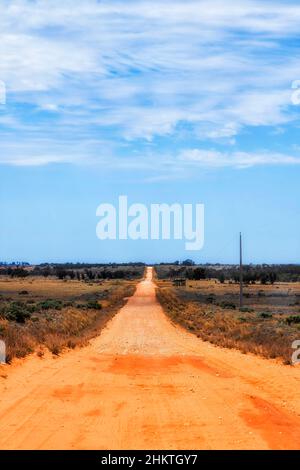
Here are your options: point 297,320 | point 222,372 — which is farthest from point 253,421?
point 297,320

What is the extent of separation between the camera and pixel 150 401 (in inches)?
476

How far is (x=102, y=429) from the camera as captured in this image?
9.75 m

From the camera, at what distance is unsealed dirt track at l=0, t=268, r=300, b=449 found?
30.1ft

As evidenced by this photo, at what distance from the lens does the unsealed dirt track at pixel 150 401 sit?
916 centimetres

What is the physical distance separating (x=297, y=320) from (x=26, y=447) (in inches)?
1150

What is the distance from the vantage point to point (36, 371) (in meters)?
15.5
